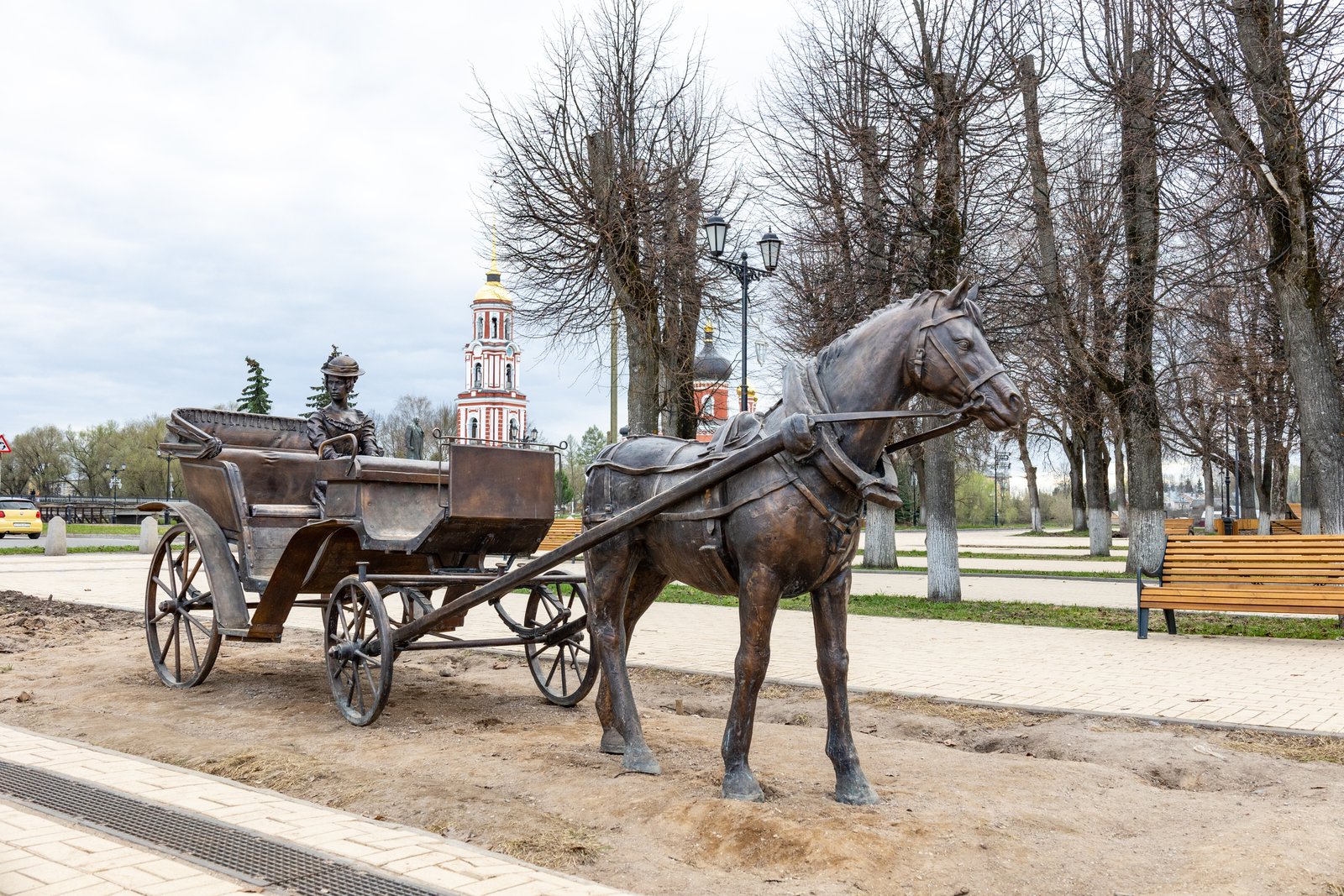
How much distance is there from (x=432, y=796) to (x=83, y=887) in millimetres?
1598

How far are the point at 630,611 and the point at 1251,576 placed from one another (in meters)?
7.42

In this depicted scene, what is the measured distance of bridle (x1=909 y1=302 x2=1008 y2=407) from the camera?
4602mm

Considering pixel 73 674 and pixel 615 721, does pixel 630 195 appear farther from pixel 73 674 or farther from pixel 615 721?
pixel 615 721

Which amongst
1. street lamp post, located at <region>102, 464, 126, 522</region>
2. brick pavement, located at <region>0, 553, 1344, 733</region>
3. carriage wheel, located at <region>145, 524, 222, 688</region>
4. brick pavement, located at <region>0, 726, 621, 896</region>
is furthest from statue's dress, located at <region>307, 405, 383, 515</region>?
street lamp post, located at <region>102, 464, 126, 522</region>

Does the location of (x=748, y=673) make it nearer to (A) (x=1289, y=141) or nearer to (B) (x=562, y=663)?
(B) (x=562, y=663)

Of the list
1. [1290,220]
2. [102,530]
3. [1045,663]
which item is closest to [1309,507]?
[1290,220]

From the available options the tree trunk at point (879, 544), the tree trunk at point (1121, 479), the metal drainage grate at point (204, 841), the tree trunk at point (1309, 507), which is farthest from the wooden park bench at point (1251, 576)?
the tree trunk at point (1309, 507)

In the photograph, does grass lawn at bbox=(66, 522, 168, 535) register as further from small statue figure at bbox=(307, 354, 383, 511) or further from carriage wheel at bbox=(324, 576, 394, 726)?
carriage wheel at bbox=(324, 576, 394, 726)

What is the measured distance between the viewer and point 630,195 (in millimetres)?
16469

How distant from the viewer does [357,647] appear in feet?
22.8

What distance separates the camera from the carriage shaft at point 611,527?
16.4ft

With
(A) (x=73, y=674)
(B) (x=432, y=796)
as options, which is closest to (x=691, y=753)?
(B) (x=432, y=796)

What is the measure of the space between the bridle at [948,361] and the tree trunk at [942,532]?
11.0 metres

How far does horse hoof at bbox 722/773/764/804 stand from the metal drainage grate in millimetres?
1519
